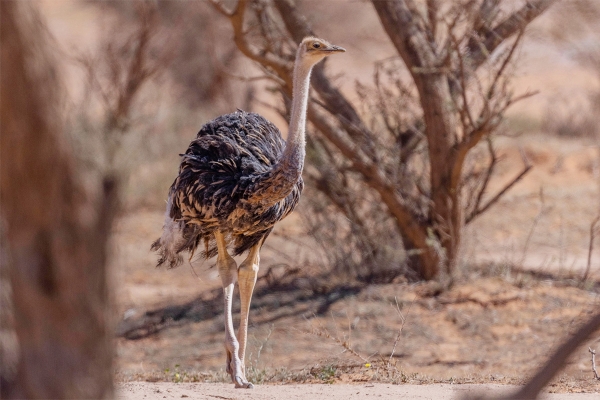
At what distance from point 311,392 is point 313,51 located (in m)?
1.98

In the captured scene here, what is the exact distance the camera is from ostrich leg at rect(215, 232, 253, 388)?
516 cm

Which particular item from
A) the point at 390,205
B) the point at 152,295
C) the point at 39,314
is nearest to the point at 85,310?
the point at 39,314

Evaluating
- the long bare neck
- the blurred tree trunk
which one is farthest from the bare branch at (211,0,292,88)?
the blurred tree trunk

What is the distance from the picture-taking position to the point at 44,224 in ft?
8.20

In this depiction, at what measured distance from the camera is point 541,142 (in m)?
14.4

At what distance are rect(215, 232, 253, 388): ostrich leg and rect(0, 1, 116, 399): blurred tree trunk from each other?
263cm

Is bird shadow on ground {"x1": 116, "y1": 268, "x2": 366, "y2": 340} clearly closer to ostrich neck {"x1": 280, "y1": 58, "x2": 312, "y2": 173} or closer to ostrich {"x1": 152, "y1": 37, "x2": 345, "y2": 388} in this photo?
ostrich {"x1": 152, "y1": 37, "x2": 345, "y2": 388}

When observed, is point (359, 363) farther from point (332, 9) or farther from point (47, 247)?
point (332, 9)

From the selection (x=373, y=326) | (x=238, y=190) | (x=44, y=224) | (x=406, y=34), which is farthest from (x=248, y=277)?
(x=44, y=224)

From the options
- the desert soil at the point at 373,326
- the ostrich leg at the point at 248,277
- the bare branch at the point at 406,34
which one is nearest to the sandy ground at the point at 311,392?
the desert soil at the point at 373,326

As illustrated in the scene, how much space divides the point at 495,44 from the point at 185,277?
4606 millimetres

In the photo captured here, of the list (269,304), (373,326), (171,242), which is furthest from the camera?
(269,304)

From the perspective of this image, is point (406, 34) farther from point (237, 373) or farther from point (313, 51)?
point (237, 373)

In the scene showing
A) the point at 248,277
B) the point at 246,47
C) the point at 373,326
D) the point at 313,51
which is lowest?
the point at 373,326
